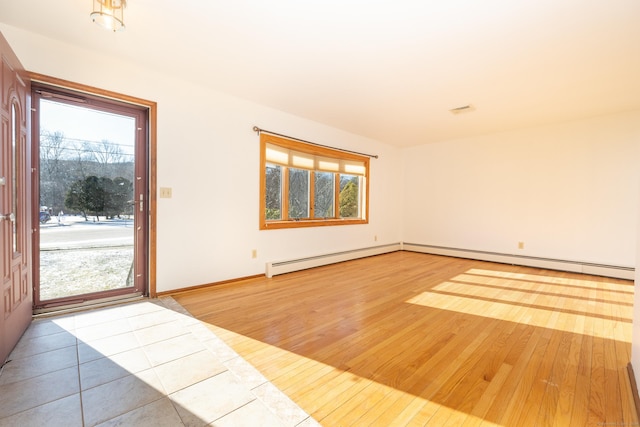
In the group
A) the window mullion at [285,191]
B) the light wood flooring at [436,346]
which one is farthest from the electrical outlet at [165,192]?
the window mullion at [285,191]

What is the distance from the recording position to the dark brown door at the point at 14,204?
187 cm

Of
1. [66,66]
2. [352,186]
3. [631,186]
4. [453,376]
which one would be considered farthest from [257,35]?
[631,186]

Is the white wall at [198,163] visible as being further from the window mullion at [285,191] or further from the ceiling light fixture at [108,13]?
the ceiling light fixture at [108,13]

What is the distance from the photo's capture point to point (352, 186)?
5.82 m

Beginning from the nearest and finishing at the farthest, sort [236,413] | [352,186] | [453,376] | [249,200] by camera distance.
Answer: [236,413], [453,376], [249,200], [352,186]

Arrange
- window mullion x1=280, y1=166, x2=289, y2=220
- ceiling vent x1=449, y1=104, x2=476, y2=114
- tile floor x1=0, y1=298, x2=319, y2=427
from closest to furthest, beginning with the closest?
tile floor x1=0, y1=298, x2=319, y2=427 → ceiling vent x1=449, y1=104, x2=476, y2=114 → window mullion x1=280, y1=166, x2=289, y2=220

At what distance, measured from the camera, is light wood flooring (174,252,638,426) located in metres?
1.49

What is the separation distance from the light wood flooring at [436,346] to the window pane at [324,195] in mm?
1601

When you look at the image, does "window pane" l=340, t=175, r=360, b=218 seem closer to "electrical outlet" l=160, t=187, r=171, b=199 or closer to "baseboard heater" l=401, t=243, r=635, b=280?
"baseboard heater" l=401, t=243, r=635, b=280

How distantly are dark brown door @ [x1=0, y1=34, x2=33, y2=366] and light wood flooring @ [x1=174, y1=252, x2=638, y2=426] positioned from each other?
1217 mm

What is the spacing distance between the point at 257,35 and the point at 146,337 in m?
2.61

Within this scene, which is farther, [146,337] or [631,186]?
[631,186]

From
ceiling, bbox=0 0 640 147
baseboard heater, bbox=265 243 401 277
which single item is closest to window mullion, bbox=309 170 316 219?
baseboard heater, bbox=265 243 401 277

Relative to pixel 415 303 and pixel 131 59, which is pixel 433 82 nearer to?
pixel 415 303
